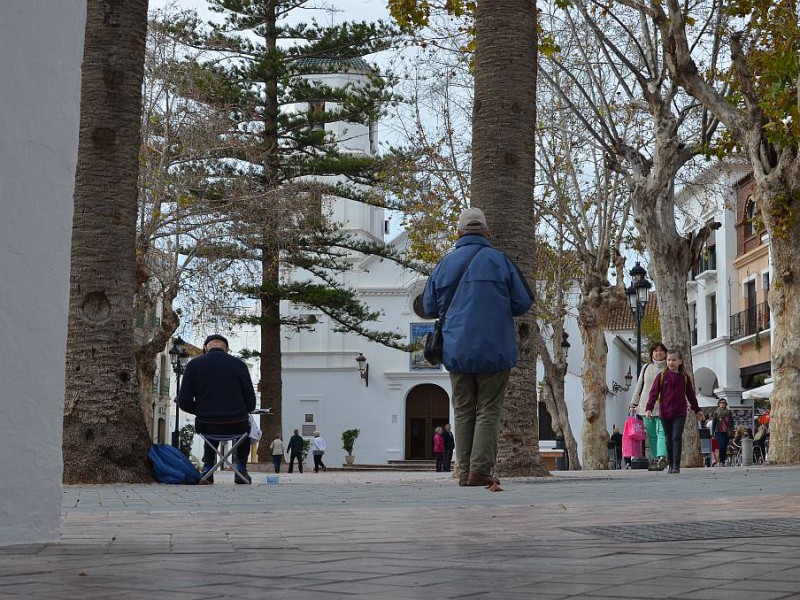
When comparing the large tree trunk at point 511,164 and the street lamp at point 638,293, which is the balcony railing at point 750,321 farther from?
the large tree trunk at point 511,164

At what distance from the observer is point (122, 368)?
12.5m

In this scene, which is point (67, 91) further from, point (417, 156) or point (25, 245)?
point (417, 156)

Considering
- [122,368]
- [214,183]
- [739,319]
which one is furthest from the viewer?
[739,319]

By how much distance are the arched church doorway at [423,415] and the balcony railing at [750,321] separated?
13736mm

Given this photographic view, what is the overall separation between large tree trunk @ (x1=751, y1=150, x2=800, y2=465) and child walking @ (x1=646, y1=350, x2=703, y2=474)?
504 centimetres

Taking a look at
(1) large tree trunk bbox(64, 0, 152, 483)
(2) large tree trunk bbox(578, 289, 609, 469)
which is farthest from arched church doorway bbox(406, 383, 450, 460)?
(1) large tree trunk bbox(64, 0, 152, 483)

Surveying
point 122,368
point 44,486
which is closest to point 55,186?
point 44,486

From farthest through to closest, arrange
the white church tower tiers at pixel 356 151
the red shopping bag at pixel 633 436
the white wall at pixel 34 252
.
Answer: the white church tower tiers at pixel 356 151 → the red shopping bag at pixel 633 436 → the white wall at pixel 34 252

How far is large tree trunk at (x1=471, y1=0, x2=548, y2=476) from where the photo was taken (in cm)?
1277

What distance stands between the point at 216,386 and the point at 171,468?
37.5 inches

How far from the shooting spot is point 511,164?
42.1 feet

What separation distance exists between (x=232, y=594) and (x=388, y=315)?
54990 millimetres

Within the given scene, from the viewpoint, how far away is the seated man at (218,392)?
41.4 feet

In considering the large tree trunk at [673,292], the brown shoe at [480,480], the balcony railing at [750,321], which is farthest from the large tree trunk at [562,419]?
the brown shoe at [480,480]
